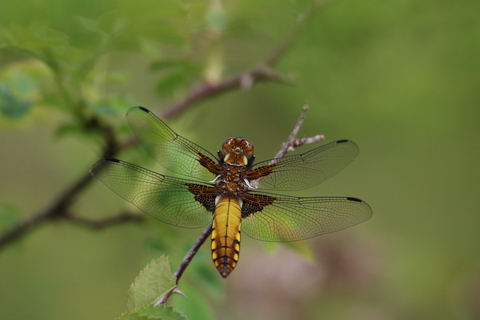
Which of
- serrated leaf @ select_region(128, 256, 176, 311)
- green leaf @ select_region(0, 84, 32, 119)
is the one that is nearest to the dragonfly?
green leaf @ select_region(0, 84, 32, 119)

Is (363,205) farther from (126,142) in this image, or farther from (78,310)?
(78,310)

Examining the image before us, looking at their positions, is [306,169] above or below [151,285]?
above

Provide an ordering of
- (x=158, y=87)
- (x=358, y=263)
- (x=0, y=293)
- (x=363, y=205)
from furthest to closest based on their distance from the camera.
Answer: (x=0, y=293) → (x=358, y=263) → (x=158, y=87) → (x=363, y=205)

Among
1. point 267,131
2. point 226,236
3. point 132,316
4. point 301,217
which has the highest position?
point 267,131

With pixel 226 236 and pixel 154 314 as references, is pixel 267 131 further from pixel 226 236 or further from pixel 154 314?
pixel 154 314

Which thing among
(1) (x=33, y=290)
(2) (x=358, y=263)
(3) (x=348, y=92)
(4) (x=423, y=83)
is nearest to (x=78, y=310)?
(1) (x=33, y=290)

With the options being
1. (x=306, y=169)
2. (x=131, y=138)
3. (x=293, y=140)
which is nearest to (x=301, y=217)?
(x=306, y=169)

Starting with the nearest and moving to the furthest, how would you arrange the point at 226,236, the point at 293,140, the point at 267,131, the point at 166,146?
the point at 293,140, the point at 226,236, the point at 166,146, the point at 267,131

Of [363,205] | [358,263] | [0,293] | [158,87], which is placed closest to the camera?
[363,205]
